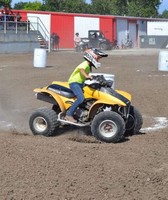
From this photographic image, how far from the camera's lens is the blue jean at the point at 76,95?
902cm

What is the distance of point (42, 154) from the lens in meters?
7.12

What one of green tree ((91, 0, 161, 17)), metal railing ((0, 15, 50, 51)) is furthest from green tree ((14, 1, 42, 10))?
metal railing ((0, 15, 50, 51))

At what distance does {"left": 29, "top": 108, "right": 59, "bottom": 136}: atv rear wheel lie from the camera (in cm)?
920

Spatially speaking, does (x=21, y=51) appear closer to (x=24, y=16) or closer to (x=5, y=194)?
(x=24, y=16)

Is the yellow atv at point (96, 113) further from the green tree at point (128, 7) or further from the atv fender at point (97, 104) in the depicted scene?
the green tree at point (128, 7)

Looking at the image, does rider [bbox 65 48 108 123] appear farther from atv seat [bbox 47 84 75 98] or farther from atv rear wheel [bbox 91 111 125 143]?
atv rear wheel [bbox 91 111 125 143]

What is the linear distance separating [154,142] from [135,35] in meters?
63.3

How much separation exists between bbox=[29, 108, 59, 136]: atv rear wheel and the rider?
24cm

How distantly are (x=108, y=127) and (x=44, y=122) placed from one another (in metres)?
1.21

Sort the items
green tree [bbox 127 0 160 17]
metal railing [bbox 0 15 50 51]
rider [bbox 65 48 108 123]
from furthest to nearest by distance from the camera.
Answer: green tree [bbox 127 0 160 17] < metal railing [bbox 0 15 50 51] < rider [bbox 65 48 108 123]

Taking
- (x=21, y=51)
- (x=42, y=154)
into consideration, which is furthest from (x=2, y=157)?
(x=21, y=51)

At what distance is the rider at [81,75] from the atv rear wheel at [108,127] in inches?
19.3

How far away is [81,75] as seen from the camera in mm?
9188

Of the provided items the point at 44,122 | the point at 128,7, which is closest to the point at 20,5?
the point at 128,7
